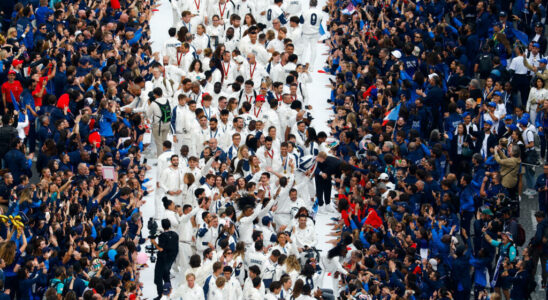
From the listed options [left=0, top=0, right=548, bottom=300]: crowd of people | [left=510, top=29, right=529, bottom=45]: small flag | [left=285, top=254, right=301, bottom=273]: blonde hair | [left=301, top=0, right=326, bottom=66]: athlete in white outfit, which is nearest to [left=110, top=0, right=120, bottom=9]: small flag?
[left=0, top=0, right=548, bottom=300]: crowd of people

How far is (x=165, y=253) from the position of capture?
72.7ft

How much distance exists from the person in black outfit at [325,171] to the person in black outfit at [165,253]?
439 centimetres

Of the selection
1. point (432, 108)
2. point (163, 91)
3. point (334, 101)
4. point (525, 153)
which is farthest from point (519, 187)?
point (163, 91)

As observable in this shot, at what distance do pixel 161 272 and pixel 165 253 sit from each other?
16.2 inches

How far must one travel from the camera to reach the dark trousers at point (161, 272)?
2227 cm

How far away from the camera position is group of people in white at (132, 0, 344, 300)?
70.2ft

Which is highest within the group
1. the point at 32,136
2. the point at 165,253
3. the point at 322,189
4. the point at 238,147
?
the point at 32,136

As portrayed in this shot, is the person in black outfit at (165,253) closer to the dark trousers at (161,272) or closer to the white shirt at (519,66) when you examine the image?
the dark trousers at (161,272)

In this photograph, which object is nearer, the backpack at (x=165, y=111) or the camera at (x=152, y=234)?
the camera at (x=152, y=234)

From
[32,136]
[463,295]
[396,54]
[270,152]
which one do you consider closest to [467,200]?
[463,295]

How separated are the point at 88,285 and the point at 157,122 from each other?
6.85 m

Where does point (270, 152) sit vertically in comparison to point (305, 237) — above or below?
above

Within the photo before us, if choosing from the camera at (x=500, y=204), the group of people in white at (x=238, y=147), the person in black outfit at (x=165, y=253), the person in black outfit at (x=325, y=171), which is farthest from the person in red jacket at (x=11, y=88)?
the camera at (x=500, y=204)

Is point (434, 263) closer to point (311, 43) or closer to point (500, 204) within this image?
point (500, 204)
